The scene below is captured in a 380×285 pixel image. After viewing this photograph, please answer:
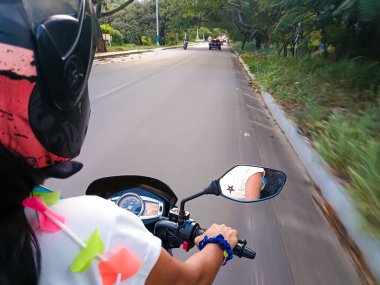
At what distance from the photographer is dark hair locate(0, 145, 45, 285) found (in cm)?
83

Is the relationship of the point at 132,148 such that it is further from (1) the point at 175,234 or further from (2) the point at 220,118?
(1) the point at 175,234

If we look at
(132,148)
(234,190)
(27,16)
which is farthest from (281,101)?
→ (27,16)

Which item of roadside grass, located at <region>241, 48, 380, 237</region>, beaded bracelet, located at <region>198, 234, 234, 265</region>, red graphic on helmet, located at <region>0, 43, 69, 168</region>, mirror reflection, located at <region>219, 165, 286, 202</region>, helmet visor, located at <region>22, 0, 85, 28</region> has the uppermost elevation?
helmet visor, located at <region>22, 0, 85, 28</region>

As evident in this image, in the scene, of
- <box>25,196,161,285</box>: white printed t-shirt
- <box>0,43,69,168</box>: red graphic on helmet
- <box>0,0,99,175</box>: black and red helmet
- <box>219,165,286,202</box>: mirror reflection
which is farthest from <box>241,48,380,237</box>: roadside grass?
<box>0,43,69,168</box>: red graphic on helmet

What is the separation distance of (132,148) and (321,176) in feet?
8.26

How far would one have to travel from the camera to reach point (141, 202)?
5.60 feet

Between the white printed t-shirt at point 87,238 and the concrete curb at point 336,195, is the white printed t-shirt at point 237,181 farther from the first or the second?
the concrete curb at point 336,195

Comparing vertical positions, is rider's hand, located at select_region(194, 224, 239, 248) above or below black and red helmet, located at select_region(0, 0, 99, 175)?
below

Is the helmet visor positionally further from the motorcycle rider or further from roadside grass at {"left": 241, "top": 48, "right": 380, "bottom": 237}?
roadside grass at {"left": 241, "top": 48, "right": 380, "bottom": 237}

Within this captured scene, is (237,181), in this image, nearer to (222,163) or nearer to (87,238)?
(87,238)

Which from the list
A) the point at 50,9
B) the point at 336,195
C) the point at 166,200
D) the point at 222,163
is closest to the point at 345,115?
the point at 222,163

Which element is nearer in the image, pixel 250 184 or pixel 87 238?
pixel 87 238

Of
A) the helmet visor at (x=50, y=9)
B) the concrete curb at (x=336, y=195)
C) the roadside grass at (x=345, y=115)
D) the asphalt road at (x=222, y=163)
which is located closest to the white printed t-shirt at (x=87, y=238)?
the helmet visor at (x=50, y=9)

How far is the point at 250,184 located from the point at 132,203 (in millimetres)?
546
